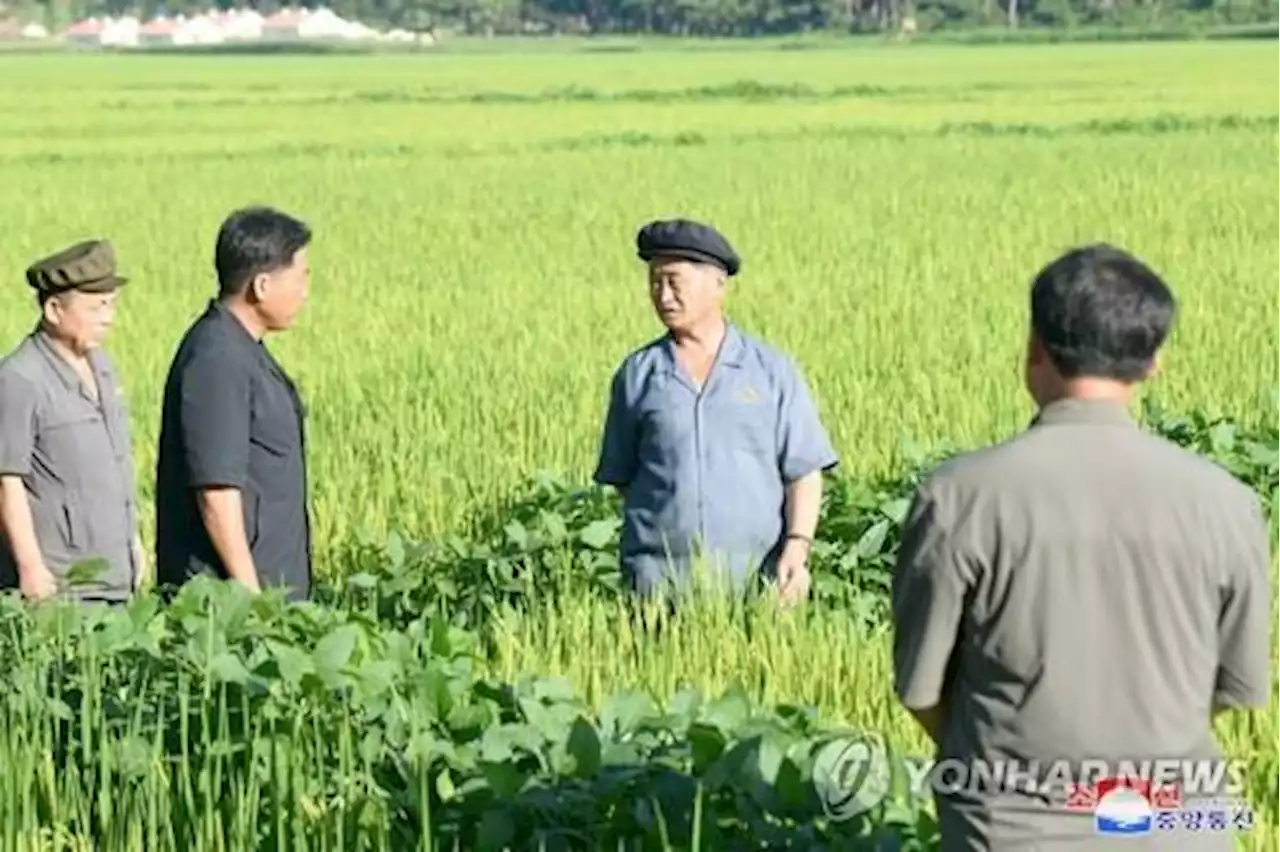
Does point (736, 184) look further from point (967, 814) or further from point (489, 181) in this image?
point (967, 814)

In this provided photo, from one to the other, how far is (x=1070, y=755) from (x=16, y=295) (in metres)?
14.1

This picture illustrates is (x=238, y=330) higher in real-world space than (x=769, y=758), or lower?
higher

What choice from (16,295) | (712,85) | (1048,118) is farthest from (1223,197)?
(712,85)

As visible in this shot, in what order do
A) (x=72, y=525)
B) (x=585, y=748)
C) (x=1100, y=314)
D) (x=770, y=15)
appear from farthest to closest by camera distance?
(x=770, y=15), (x=72, y=525), (x=585, y=748), (x=1100, y=314)

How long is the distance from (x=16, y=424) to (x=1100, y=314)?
10.8ft

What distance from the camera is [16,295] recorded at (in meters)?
16.4

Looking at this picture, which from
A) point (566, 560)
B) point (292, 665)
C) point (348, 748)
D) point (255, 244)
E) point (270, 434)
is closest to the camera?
point (348, 748)

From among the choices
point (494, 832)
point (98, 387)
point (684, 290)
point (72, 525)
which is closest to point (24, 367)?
point (98, 387)

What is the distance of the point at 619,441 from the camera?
6125 mm

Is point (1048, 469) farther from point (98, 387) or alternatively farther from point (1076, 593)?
point (98, 387)

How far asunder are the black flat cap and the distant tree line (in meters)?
98.9

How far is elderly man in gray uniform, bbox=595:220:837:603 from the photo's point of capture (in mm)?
5969

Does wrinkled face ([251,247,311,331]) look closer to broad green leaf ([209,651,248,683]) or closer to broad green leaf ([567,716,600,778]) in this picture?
broad green leaf ([209,651,248,683])

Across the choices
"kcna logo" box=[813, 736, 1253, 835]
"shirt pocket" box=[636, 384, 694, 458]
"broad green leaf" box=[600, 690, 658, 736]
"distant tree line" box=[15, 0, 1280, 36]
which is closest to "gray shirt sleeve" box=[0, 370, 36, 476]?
"shirt pocket" box=[636, 384, 694, 458]
